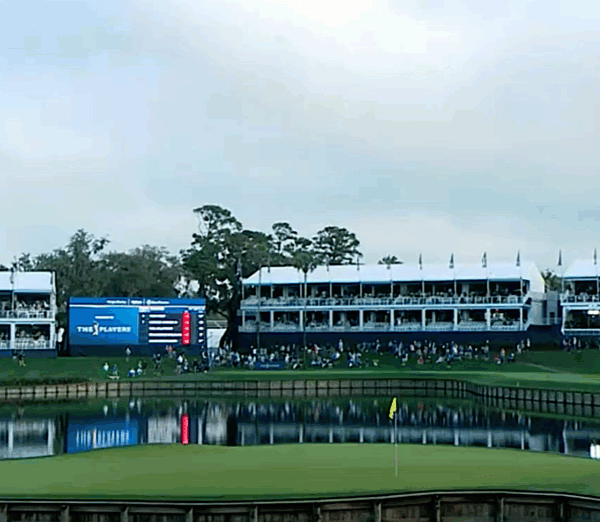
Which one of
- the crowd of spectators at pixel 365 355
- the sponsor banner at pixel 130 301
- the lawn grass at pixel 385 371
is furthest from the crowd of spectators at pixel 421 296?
the sponsor banner at pixel 130 301

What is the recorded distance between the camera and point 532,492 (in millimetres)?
26047

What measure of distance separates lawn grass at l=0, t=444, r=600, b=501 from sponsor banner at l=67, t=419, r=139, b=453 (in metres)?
10.8

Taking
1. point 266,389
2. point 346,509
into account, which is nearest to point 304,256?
point 266,389

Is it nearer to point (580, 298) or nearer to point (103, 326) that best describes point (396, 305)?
point (580, 298)

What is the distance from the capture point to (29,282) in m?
103

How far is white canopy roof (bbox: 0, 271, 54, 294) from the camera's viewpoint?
102 metres

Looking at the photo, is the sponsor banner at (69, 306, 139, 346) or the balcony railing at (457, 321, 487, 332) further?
the balcony railing at (457, 321, 487, 332)

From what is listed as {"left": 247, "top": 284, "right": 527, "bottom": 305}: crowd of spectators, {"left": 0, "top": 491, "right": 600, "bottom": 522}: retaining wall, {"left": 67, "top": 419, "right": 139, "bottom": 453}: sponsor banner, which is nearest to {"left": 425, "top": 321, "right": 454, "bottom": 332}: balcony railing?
{"left": 247, "top": 284, "right": 527, "bottom": 305}: crowd of spectators

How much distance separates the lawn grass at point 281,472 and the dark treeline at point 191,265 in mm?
82860

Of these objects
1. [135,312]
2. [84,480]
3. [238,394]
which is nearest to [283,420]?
[238,394]

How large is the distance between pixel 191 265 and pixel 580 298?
43.5 m

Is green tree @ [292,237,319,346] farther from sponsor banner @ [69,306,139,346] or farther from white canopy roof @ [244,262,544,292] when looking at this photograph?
sponsor banner @ [69,306,139,346]

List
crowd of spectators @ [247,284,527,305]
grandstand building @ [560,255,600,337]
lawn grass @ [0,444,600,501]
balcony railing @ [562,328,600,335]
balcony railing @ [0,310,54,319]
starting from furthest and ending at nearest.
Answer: crowd of spectators @ [247,284,527,305] < grandstand building @ [560,255,600,337] < balcony railing @ [0,310,54,319] < balcony railing @ [562,328,600,335] < lawn grass @ [0,444,600,501]

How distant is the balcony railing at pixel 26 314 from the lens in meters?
100
